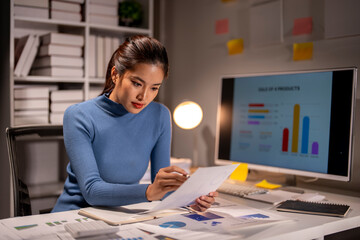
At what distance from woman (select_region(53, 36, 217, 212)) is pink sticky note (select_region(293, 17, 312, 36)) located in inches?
33.5

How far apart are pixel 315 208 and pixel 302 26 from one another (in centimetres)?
98

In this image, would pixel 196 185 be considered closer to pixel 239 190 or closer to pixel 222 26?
pixel 239 190

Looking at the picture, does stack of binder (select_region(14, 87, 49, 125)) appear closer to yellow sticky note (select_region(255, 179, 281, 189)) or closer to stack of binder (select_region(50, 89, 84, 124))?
stack of binder (select_region(50, 89, 84, 124))

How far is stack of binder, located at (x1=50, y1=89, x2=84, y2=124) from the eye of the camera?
8.10 ft

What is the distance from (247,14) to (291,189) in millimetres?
1050

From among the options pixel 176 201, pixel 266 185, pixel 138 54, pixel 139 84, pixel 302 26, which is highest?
pixel 302 26

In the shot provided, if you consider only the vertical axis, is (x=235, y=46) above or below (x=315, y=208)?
above

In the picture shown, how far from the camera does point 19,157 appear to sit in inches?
61.0

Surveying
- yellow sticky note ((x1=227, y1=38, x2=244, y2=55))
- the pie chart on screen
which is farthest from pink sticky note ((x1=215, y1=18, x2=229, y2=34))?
the pie chart on screen

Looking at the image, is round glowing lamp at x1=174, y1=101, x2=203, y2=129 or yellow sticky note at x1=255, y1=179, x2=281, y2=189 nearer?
yellow sticky note at x1=255, y1=179, x2=281, y2=189

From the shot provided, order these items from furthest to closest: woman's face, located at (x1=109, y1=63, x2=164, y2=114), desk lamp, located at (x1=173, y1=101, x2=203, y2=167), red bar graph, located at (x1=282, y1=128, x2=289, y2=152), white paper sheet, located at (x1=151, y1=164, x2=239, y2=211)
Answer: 1. desk lamp, located at (x1=173, y1=101, x2=203, y2=167)
2. red bar graph, located at (x1=282, y1=128, x2=289, y2=152)
3. woman's face, located at (x1=109, y1=63, x2=164, y2=114)
4. white paper sheet, located at (x1=151, y1=164, x2=239, y2=211)

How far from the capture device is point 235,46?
2.32m

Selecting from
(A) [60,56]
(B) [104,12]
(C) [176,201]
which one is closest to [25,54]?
(A) [60,56]

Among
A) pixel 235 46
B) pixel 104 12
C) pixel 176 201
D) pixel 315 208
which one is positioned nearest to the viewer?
pixel 176 201
